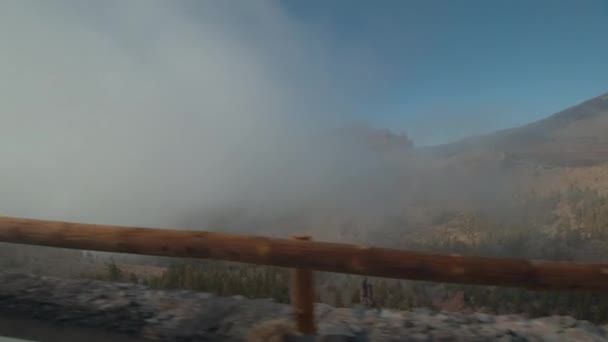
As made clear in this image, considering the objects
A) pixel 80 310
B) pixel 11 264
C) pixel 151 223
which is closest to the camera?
pixel 80 310

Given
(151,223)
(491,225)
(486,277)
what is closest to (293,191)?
(151,223)

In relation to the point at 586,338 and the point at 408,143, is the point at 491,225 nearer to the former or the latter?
the point at 586,338

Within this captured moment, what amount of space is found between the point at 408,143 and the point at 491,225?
56.4 metres

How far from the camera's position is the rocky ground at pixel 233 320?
449cm

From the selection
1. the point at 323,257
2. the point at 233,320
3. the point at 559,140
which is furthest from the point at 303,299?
the point at 559,140

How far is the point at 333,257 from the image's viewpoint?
12.3ft

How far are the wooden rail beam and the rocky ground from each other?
76 cm

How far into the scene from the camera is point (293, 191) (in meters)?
51.5

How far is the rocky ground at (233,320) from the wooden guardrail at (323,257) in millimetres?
696

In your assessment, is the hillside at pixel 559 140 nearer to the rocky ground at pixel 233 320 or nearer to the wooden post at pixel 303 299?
the rocky ground at pixel 233 320

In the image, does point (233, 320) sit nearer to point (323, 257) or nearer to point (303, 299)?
point (303, 299)

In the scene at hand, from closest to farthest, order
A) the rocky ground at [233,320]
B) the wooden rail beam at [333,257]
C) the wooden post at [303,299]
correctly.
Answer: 1. the wooden rail beam at [333,257]
2. the wooden post at [303,299]
3. the rocky ground at [233,320]

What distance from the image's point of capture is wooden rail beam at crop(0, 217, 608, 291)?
11.3 ft

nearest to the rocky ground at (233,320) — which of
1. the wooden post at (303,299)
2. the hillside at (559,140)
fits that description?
the wooden post at (303,299)
